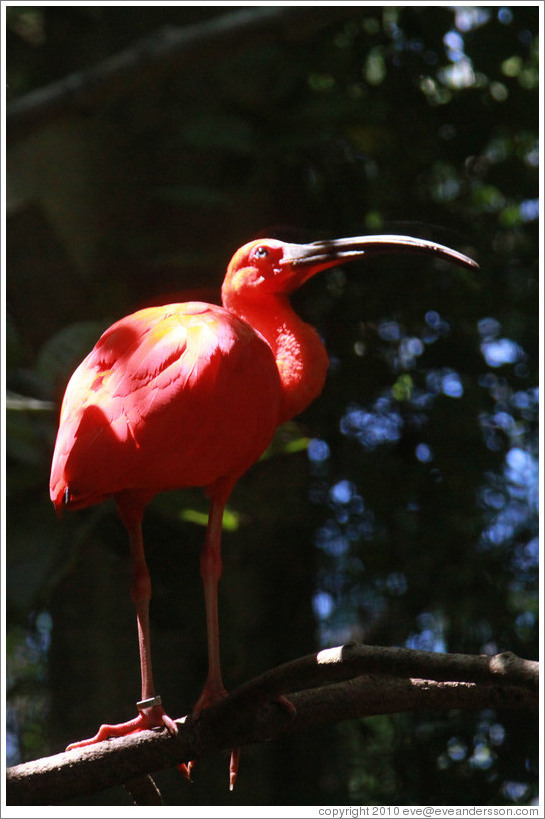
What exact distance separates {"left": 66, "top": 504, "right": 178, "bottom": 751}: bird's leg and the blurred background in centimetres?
137

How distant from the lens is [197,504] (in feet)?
8.21

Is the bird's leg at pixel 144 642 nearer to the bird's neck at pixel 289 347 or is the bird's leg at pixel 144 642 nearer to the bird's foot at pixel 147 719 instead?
the bird's foot at pixel 147 719

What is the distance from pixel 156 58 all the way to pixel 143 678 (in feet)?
5.79

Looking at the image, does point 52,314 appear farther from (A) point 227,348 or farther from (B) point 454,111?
(A) point 227,348

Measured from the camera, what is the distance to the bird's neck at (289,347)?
1699 mm

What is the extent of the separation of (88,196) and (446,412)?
1.46 m

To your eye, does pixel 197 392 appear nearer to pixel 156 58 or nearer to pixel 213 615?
pixel 213 615

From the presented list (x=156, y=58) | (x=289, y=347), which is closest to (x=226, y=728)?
(x=289, y=347)

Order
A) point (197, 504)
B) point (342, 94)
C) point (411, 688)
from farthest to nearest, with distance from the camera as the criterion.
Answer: point (342, 94)
point (197, 504)
point (411, 688)

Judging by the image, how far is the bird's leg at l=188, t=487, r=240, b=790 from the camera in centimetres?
165

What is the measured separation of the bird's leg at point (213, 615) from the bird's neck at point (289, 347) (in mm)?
213

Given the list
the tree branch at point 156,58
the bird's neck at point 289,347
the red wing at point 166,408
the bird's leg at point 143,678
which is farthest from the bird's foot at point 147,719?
the tree branch at point 156,58

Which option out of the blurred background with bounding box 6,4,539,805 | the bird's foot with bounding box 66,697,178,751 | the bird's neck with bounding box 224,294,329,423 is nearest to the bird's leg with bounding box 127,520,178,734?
the bird's foot with bounding box 66,697,178,751

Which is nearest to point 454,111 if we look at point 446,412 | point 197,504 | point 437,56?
point 437,56
